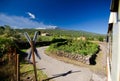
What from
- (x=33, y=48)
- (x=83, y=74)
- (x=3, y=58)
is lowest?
(x=83, y=74)

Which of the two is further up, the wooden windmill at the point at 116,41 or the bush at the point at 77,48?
the wooden windmill at the point at 116,41

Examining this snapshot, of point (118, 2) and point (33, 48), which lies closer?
point (118, 2)

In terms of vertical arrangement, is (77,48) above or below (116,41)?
below

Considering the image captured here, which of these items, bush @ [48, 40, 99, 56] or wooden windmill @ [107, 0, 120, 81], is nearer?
wooden windmill @ [107, 0, 120, 81]

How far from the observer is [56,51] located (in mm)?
25656

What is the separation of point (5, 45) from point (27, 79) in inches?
329

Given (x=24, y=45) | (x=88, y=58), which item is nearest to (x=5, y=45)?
(x=88, y=58)

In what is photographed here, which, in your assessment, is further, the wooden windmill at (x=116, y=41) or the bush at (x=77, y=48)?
the bush at (x=77, y=48)

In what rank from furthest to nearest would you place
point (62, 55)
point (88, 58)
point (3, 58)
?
point (62, 55)
point (88, 58)
point (3, 58)

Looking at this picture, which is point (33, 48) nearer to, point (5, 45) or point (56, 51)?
point (5, 45)

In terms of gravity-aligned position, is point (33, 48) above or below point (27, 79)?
above

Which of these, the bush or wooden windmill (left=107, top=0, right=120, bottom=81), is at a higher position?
wooden windmill (left=107, top=0, right=120, bottom=81)

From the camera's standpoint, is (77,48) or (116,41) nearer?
(116,41)

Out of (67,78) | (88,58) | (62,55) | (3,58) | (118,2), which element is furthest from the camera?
(62,55)
